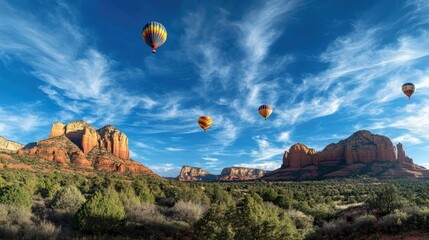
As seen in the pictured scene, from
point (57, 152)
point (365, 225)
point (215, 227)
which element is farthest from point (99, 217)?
point (57, 152)

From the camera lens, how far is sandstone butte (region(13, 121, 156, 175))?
11494 centimetres

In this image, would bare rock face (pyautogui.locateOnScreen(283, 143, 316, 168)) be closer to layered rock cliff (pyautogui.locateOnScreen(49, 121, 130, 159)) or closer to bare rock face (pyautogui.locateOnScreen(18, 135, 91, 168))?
layered rock cliff (pyautogui.locateOnScreen(49, 121, 130, 159))

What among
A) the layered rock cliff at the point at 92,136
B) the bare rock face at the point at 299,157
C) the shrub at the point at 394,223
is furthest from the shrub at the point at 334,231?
the bare rock face at the point at 299,157

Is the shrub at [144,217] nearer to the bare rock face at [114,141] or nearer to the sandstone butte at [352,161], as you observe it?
the sandstone butte at [352,161]

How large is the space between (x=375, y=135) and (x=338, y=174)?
55.4m

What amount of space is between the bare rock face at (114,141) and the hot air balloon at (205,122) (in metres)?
119

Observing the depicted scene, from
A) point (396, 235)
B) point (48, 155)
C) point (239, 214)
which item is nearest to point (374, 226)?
point (396, 235)

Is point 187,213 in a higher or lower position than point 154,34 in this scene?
lower

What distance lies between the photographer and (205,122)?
50.3 meters

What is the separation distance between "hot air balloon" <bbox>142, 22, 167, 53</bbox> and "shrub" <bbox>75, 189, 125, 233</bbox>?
2191cm

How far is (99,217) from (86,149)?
13926 cm

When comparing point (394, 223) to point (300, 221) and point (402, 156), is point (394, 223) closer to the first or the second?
point (300, 221)

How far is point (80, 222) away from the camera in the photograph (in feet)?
53.5

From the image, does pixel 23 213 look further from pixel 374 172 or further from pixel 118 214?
pixel 374 172
